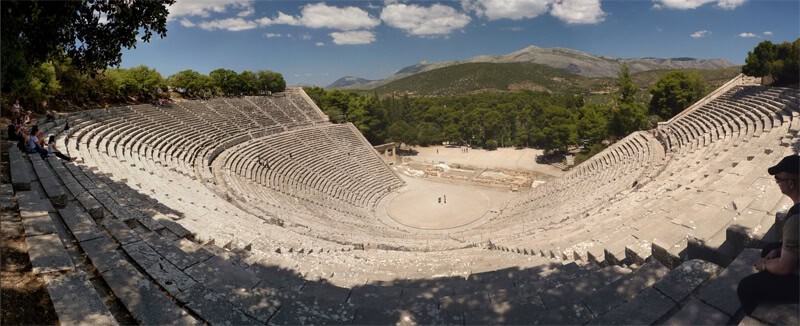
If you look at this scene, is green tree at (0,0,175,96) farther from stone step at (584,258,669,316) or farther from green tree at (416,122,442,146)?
green tree at (416,122,442,146)

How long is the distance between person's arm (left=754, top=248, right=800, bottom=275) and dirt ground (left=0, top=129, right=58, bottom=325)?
6046 millimetres

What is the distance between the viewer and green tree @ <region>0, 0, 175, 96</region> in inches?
211

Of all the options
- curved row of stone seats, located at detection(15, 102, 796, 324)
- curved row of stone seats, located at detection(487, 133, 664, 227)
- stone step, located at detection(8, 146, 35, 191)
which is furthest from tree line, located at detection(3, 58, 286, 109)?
curved row of stone seats, located at detection(487, 133, 664, 227)

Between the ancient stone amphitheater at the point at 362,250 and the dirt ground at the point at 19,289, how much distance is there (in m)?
0.13

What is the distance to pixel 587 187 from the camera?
2123cm

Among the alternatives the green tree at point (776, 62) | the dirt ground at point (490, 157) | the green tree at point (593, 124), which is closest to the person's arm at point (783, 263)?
the green tree at point (776, 62)

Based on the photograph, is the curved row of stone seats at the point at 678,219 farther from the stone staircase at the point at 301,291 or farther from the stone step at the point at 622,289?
the stone staircase at the point at 301,291

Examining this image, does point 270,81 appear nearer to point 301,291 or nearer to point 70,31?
point 70,31

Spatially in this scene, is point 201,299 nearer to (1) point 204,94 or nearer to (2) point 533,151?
(1) point 204,94

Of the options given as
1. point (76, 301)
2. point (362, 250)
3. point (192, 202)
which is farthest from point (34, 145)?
point (76, 301)

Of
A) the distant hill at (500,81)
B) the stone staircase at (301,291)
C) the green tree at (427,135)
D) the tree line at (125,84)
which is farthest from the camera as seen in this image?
the distant hill at (500,81)

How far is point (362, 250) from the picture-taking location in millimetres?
11539

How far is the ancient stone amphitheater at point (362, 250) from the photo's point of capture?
400 cm

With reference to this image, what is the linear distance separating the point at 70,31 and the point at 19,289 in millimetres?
4957
